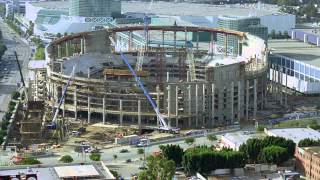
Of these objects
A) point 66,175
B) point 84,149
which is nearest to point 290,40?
point 84,149

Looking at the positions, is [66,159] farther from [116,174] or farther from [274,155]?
[274,155]

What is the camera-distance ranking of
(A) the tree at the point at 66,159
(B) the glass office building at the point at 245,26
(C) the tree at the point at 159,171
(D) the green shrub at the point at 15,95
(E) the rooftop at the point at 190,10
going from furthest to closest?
(E) the rooftop at the point at 190,10 < (B) the glass office building at the point at 245,26 < (D) the green shrub at the point at 15,95 < (A) the tree at the point at 66,159 < (C) the tree at the point at 159,171

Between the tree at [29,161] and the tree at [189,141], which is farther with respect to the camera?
the tree at [189,141]

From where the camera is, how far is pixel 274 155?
36.9m

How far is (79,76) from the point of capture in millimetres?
51781

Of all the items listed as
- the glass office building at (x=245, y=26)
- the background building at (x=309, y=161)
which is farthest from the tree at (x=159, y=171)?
the glass office building at (x=245, y=26)

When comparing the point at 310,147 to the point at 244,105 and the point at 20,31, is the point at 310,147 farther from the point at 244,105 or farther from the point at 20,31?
the point at 20,31

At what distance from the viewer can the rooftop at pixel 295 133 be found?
40.3 meters

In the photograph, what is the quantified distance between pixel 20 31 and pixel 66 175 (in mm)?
64063

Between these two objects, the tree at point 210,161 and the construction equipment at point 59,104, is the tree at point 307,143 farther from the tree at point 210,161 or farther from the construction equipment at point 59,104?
the construction equipment at point 59,104

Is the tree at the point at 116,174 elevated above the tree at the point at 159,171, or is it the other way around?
the tree at the point at 159,171

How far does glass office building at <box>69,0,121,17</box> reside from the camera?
84.5m

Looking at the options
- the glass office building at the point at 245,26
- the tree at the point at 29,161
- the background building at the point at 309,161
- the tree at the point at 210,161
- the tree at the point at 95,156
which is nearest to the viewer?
the background building at the point at 309,161

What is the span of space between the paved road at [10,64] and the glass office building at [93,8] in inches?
242
